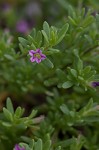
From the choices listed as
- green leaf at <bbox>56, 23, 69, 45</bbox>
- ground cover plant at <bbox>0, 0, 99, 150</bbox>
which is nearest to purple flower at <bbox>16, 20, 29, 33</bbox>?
ground cover plant at <bbox>0, 0, 99, 150</bbox>

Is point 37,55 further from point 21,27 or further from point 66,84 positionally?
point 21,27

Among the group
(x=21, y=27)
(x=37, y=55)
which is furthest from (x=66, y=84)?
(x=21, y=27)

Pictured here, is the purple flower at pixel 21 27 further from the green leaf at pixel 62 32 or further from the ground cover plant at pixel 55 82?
the green leaf at pixel 62 32

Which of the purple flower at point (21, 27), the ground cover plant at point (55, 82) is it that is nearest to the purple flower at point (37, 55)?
the ground cover plant at point (55, 82)

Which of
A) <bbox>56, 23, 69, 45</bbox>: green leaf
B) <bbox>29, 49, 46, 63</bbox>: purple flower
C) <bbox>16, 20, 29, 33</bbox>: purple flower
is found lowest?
<bbox>29, 49, 46, 63</bbox>: purple flower

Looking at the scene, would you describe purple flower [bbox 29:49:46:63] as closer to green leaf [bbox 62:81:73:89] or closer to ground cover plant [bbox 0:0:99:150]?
ground cover plant [bbox 0:0:99:150]

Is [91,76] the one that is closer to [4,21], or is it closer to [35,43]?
[35,43]

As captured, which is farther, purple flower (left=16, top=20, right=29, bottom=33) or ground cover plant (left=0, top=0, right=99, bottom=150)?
purple flower (left=16, top=20, right=29, bottom=33)

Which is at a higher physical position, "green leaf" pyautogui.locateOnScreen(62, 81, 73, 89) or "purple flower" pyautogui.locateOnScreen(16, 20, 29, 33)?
"purple flower" pyautogui.locateOnScreen(16, 20, 29, 33)

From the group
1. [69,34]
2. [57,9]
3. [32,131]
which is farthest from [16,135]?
[57,9]
